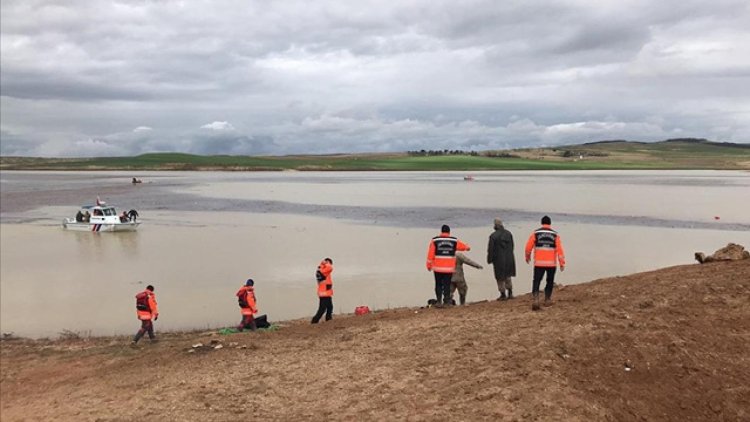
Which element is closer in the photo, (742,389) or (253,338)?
(742,389)

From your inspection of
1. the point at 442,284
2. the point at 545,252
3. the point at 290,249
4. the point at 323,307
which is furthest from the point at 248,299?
the point at 290,249

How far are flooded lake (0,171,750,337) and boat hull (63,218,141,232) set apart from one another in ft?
2.17

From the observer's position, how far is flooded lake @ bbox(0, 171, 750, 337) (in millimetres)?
18562

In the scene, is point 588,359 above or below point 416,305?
above

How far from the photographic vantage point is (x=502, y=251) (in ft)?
46.5

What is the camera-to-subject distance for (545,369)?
352 inches

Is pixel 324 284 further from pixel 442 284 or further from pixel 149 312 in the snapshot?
pixel 149 312

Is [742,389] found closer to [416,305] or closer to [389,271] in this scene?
[416,305]

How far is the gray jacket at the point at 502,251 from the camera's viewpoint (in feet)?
46.5

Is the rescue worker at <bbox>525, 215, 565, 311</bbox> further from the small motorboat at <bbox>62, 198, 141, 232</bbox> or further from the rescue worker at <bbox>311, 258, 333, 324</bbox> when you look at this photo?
the small motorboat at <bbox>62, 198, 141, 232</bbox>

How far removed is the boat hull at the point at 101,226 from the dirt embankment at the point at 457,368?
26.1 meters

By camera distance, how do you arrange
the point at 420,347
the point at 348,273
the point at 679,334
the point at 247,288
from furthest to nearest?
the point at 348,273, the point at 247,288, the point at 420,347, the point at 679,334

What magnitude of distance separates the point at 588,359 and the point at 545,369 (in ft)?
2.35

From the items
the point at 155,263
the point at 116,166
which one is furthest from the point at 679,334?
the point at 116,166
